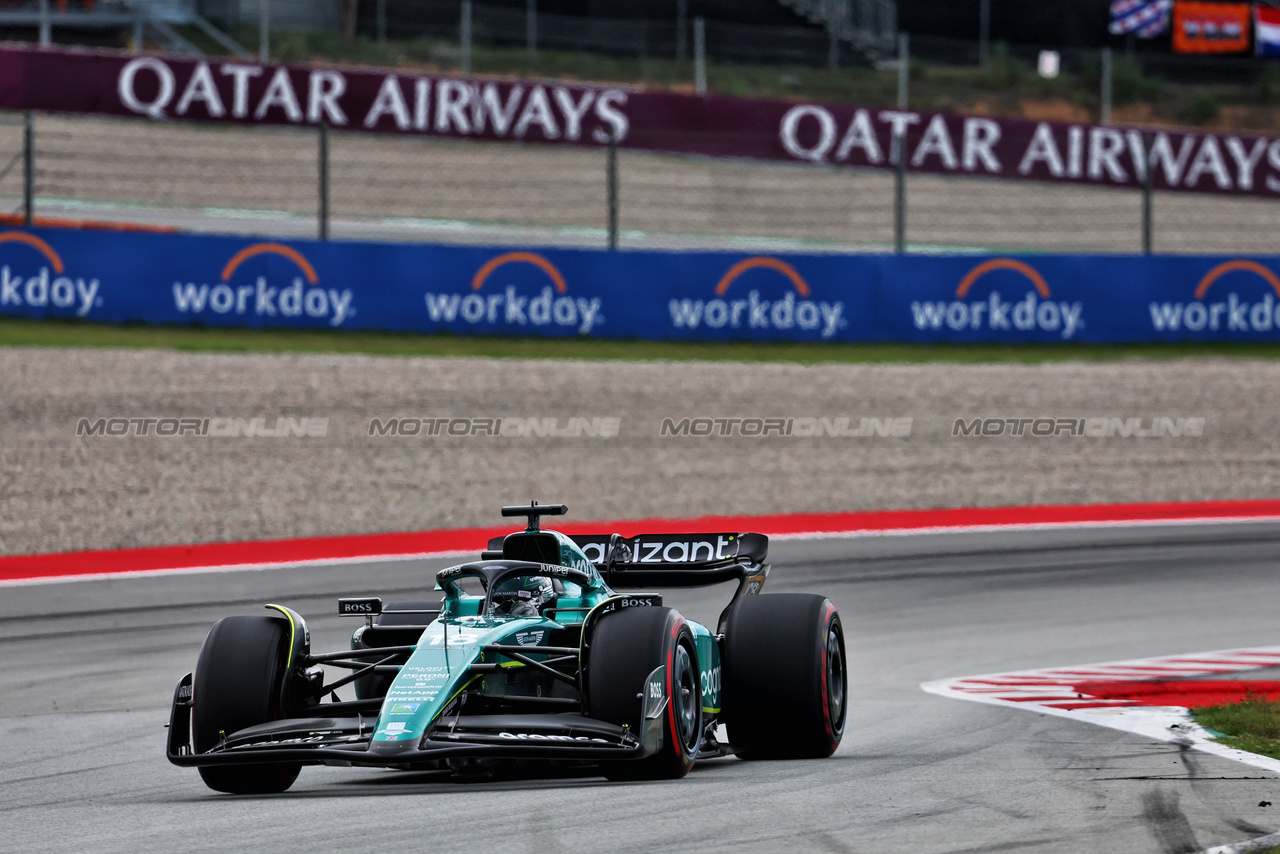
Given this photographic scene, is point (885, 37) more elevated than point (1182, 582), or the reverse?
point (885, 37)

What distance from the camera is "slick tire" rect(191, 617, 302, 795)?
688cm

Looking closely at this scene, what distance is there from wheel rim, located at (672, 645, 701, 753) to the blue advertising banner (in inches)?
555

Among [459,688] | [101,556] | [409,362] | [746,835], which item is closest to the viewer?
Answer: [746,835]

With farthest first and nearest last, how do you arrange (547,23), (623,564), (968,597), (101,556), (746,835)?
(547,23)
(101,556)
(968,597)
(623,564)
(746,835)

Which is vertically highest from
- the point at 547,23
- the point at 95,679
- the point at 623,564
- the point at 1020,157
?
the point at 547,23

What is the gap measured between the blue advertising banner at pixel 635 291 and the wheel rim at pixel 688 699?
14102mm

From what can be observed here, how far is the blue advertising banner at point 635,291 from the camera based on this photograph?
65.6 ft

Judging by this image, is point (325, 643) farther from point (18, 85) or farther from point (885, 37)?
point (885, 37)

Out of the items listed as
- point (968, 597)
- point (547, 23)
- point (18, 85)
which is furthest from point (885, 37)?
point (968, 597)

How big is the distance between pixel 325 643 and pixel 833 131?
17.3 m

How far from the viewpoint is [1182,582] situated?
Answer: 1309cm

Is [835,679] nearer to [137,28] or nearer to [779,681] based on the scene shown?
[779,681]

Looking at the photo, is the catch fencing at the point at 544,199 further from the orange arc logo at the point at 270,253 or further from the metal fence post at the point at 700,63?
the orange arc logo at the point at 270,253

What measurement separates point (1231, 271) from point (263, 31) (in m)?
18.4
